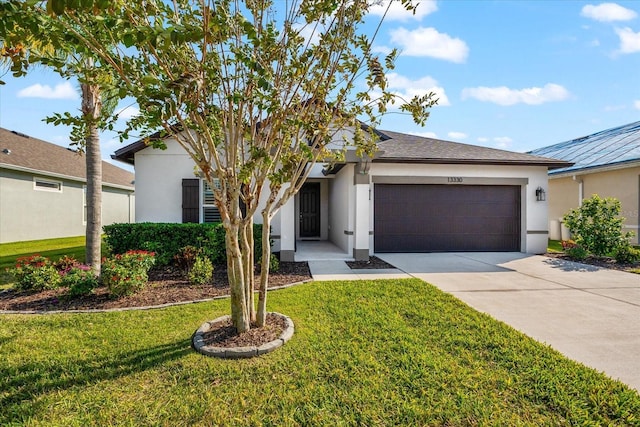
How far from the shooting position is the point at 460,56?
7.11 m

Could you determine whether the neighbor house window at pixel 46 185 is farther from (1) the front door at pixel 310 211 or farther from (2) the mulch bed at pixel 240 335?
(2) the mulch bed at pixel 240 335

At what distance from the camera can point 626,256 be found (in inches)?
338

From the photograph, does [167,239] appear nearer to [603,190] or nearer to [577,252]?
[577,252]

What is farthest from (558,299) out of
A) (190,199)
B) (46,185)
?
(46,185)

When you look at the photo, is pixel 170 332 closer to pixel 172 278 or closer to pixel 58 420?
pixel 58 420

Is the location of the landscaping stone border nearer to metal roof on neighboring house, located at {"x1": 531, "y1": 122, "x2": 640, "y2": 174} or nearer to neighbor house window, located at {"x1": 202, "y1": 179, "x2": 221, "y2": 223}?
neighbor house window, located at {"x1": 202, "y1": 179, "x2": 221, "y2": 223}

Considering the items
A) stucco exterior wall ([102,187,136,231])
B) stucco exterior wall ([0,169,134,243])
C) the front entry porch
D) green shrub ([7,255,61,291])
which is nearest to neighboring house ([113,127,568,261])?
the front entry porch

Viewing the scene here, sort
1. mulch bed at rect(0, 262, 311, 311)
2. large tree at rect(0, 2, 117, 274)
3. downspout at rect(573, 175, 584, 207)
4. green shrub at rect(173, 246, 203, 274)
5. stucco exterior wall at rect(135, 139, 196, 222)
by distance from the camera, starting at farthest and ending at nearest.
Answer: downspout at rect(573, 175, 584, 207), stucco exterior wall at rect(135, 139, 196, 222), green shrub at rect(173, 246, 203, 274), mulch bed at rect(0, 262, 311, 311), large tree at rect(0, 2, 117, 274)

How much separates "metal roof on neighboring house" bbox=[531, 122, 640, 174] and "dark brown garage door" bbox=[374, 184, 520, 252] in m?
2.74

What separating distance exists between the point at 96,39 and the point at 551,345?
5.52 meters

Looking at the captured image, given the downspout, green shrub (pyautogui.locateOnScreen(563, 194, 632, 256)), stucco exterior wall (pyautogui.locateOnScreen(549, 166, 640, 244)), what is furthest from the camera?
the downspout

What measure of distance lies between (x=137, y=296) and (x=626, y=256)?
38.6ft

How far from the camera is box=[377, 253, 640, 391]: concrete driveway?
3.60 meters

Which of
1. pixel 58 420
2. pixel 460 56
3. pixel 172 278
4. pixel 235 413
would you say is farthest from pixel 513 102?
pixel 58 420
